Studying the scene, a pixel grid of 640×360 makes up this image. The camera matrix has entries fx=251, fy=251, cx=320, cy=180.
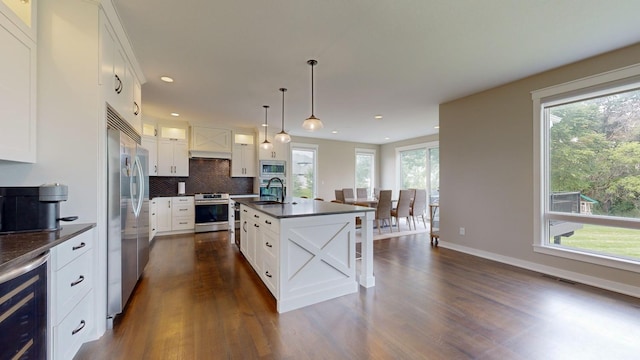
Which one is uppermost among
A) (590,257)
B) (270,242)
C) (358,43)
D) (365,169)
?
(358,43)

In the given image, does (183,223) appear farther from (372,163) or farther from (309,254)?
(372,163)

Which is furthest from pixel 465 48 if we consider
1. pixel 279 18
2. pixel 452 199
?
pixel 452 199

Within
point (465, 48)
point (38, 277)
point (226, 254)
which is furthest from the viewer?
point (226, 254)

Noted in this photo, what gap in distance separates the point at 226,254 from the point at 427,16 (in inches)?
158

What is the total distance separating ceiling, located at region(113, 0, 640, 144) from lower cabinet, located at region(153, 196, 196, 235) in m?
2.20

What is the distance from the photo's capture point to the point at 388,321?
6.94 feet

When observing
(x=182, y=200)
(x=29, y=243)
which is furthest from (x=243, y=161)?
(x=29, y=243)

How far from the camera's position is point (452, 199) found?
173 inches

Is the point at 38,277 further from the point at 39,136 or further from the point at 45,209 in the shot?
the point at 39,136

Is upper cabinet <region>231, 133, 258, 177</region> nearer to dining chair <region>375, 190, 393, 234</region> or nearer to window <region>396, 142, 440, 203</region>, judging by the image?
dining chair <region>375, 190, 393, 234</region>

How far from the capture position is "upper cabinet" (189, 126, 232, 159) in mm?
5742

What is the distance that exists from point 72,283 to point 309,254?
169cm

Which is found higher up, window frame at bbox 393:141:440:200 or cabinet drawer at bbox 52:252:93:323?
window frame at bbox 393:141:440:200

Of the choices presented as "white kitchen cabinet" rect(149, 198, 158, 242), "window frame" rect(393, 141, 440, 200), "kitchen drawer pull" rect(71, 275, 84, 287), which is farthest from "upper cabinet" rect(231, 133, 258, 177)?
"window frame" rect(393, 141, 440, 200)
